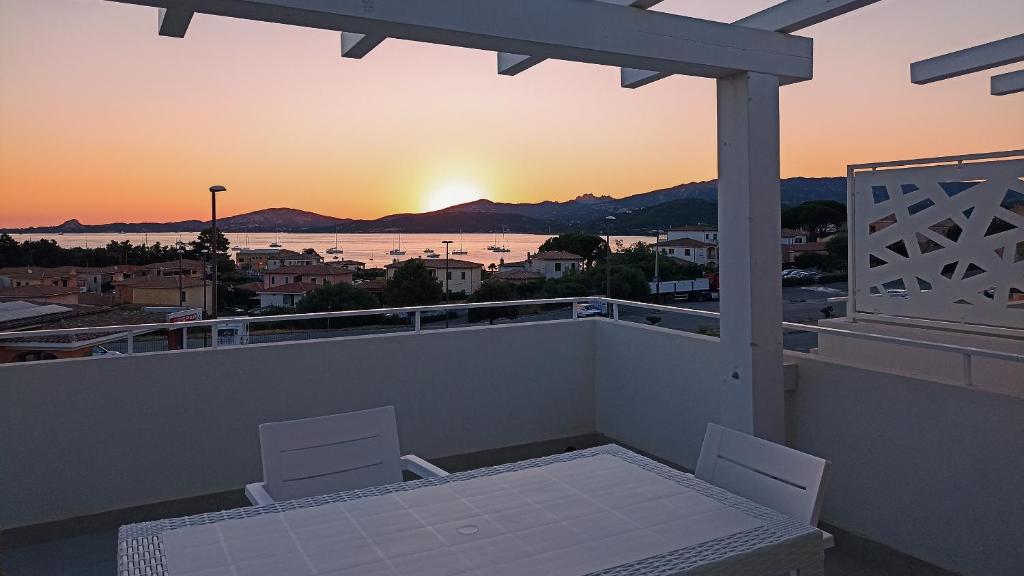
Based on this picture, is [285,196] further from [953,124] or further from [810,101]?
[953,124]

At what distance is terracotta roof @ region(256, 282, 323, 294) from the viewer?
44.0ft

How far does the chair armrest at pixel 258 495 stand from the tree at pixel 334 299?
39.5 feet

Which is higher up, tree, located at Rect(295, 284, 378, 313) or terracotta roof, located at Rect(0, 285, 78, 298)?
terracotta roof, located at Rect(0, 285, 78, 298)

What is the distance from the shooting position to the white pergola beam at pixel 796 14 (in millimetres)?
2605

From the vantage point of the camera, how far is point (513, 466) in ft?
7.27

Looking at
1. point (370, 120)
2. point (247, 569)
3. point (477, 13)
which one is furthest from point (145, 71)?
point (247, 569)

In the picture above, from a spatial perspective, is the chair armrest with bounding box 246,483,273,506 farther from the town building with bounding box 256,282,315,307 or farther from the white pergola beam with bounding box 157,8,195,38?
the town building with bounding box 256,282,315,307

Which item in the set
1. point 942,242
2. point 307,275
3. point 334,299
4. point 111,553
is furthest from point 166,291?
point 942,242

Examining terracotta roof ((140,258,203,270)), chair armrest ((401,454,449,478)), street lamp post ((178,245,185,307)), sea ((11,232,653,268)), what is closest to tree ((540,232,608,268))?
sea ((11,232,653,268))

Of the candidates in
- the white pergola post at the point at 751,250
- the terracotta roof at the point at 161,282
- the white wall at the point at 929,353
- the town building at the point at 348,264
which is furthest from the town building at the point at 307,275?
the white pergola post at the point at 751,250

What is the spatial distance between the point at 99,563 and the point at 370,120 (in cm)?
734

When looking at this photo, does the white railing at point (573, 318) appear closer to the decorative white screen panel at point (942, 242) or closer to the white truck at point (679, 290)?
the decorative white screen panel at point (942, 242)

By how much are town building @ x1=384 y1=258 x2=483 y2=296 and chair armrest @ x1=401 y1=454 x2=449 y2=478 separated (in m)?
13.9

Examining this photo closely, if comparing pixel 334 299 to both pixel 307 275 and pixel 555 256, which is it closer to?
pixel 307 275
